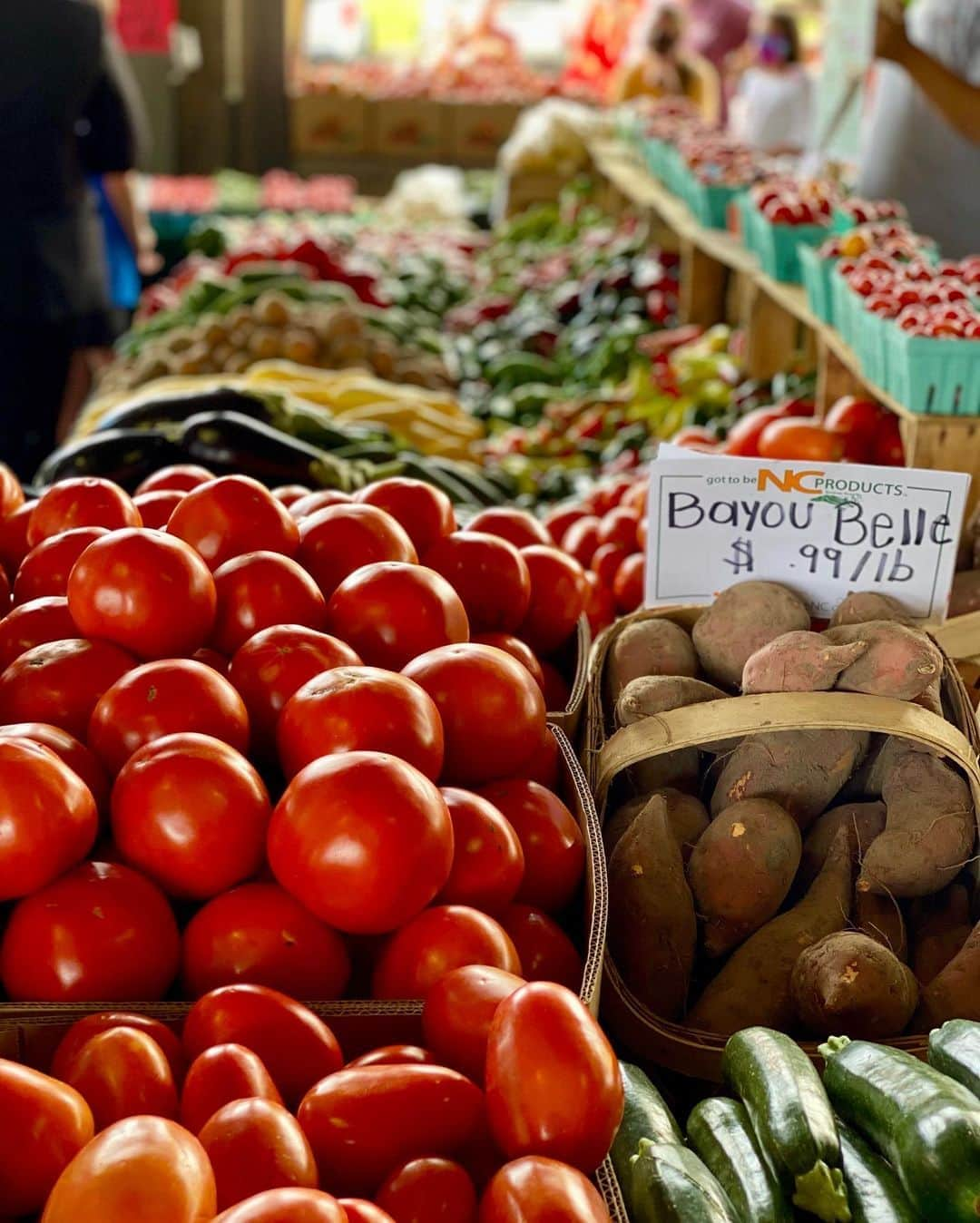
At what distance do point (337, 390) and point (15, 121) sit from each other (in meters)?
1.70

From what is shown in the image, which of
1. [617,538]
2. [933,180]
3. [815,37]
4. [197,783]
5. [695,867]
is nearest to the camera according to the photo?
[197,783]

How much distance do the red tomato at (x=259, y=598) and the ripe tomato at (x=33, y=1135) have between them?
0.70m

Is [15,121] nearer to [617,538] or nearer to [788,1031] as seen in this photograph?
[617,538]

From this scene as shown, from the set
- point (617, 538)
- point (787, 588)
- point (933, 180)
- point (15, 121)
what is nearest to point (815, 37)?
point (933, 180)

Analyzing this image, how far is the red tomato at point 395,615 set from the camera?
1664 millimetres

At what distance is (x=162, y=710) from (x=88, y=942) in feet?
0.86

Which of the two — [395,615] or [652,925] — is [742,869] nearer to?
[652,925]

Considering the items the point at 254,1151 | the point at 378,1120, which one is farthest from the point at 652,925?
the point at 254,1151

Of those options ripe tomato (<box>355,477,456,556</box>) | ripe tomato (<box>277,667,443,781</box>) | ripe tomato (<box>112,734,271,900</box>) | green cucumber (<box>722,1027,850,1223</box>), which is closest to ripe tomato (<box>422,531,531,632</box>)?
ripe tomato (<box>355,477,456,556</box>)

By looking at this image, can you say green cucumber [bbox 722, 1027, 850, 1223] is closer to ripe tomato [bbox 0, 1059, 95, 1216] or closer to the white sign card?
ripe tomato [bbox 0, 1059, 95, 1216]

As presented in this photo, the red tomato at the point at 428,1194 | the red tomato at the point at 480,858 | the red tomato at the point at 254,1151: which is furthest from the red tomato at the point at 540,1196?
the red tomato at the point at 480,858

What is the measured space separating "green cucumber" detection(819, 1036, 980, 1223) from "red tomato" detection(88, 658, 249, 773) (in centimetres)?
73

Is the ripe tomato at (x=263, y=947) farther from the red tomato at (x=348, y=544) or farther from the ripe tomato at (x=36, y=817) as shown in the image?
the red tomato at (x=348, y=544)

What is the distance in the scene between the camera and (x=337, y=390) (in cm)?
436
